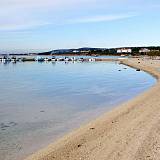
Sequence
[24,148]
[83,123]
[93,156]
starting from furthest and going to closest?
[83,123] < [24,148] < [93,156]

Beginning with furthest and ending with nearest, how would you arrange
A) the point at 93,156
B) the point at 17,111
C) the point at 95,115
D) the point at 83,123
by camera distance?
the point at 17,111 → the point at 95,115 → the point at 83,123 → the point at 93,156

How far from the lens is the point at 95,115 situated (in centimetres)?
2086

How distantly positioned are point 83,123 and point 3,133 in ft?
13.5

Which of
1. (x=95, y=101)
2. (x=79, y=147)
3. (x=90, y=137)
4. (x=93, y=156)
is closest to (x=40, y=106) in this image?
(x=95, y=101)

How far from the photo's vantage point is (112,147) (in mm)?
11891

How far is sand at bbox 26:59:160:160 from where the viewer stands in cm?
1109

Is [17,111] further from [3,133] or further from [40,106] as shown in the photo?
[3,133]

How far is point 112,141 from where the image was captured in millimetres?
12773

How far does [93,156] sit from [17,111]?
12.2 metres

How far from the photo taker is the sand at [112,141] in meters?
11.1

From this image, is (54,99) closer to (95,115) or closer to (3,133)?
(95,115)

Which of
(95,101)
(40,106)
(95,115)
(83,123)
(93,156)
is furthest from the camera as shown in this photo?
(95,101)

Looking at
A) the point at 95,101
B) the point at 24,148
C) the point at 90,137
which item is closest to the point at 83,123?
the point at 90,137

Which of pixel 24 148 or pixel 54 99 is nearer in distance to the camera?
pixel 24 148
